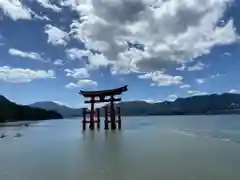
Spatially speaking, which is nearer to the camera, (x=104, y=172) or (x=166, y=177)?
(x=166, y=177)

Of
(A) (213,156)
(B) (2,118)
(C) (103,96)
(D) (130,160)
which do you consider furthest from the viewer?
(B) (2,118)

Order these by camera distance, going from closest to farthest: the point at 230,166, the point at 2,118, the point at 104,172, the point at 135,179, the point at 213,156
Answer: the point at 135,179 → the point at 104,172 → the point at 230,166 → the point at 213,156 → the point at 2,118

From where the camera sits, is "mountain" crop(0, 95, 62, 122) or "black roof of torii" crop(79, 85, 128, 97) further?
"mountain" crop(0, 95, 62, 122)

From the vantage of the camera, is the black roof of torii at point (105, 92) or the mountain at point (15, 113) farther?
the mountain at point (15, 113)

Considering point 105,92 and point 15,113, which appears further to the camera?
point 15,113

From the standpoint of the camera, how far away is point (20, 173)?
17734 millimetres

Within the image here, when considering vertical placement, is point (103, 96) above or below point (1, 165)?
above

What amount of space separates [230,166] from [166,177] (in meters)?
5.34

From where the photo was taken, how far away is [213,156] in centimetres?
2375

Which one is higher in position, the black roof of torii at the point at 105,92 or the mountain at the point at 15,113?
the mountain at the point at 15,113

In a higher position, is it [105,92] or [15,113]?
[15,113]

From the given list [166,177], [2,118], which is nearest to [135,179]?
[166,177]

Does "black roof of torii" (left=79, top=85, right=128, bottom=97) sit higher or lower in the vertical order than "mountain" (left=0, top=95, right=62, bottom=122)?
lower

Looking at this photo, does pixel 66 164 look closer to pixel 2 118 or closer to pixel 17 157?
pixel 17 157
